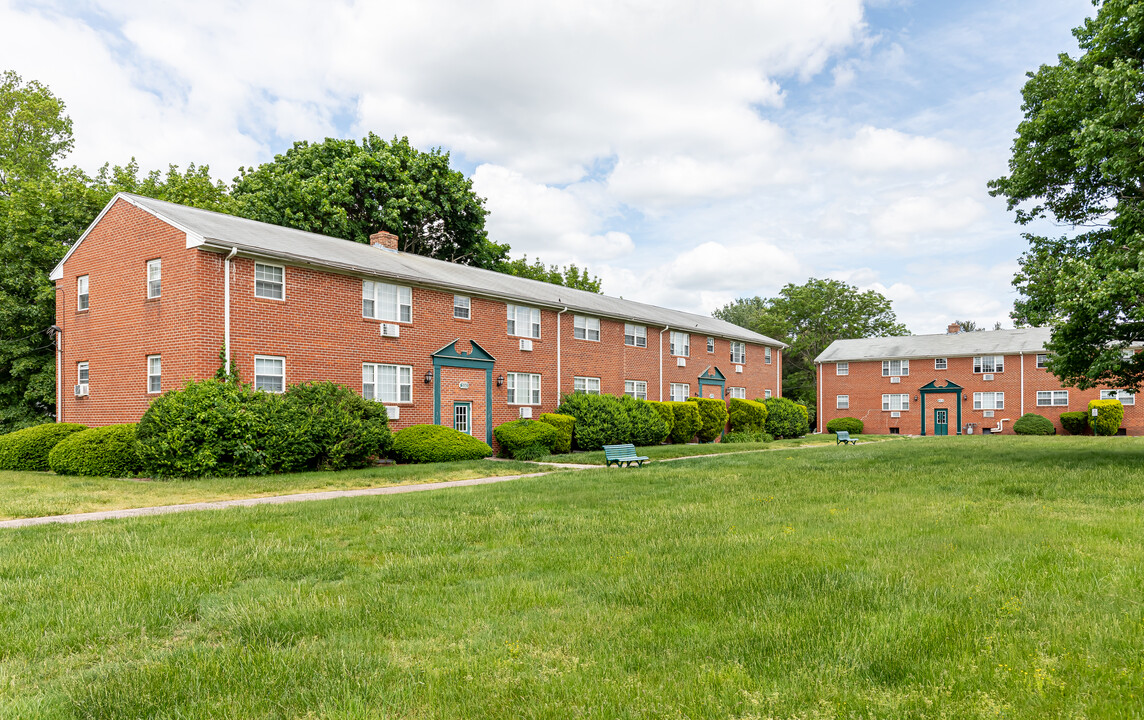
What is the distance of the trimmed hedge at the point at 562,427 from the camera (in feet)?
80.3

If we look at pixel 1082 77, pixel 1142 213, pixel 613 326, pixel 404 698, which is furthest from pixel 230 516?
pixel 613 326

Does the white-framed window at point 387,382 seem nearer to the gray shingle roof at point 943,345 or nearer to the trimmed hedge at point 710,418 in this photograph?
the trimmed hedge at point 710,418

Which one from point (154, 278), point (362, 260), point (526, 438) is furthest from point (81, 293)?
point (526, 438)

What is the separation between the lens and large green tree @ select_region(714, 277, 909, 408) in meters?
57.7

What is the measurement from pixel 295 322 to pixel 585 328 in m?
13.0

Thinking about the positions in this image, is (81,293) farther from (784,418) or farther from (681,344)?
(784,418)

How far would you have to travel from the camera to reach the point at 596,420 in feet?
85.6

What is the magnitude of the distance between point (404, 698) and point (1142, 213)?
54.7 ft

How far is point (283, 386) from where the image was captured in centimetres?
1886

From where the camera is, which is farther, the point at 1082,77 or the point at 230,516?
the point at 1082,77

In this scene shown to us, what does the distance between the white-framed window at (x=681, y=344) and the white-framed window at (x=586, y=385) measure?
6.11 m

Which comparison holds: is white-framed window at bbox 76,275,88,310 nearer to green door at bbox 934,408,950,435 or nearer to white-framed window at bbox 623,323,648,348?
white-framed window at bbox 623,323,648,348

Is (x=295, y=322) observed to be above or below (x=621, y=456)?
above

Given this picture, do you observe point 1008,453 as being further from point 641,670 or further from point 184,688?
point 184,688
